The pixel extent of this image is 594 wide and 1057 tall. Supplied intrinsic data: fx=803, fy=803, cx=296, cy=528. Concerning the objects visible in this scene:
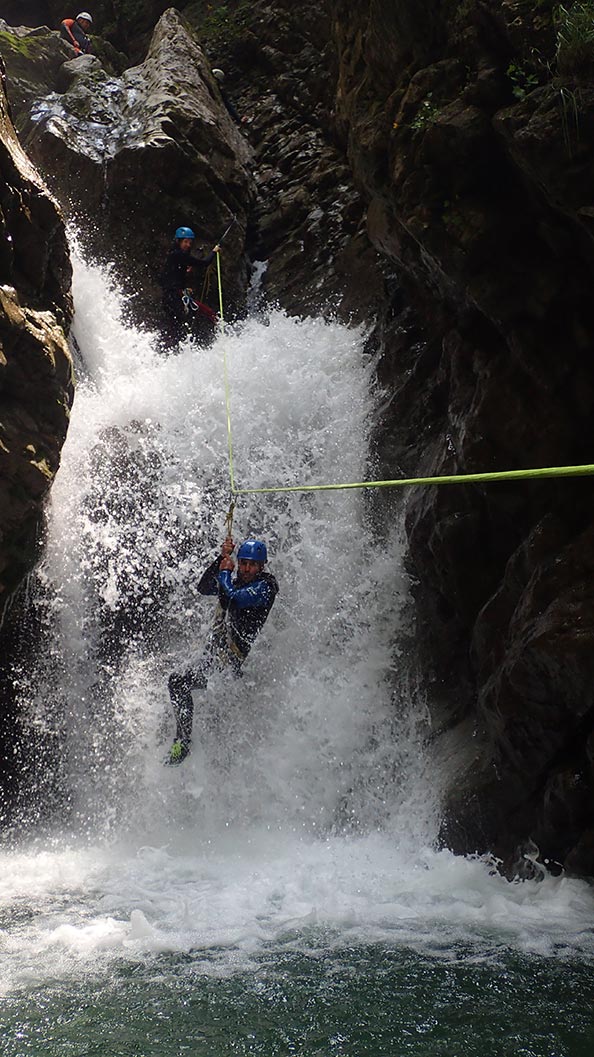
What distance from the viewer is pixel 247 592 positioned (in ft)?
22.2

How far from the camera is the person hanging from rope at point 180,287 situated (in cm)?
1157

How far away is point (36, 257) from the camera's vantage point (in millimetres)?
7473

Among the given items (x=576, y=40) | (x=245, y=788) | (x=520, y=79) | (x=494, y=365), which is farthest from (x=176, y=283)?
(x=576, y=40)

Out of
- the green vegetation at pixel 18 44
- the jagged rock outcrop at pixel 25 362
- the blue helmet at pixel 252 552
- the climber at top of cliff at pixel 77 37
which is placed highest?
the climber at top of cliff at pixel 77 37

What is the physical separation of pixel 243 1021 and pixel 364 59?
7240 mm

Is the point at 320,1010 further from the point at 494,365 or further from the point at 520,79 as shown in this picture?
the point at 520,79

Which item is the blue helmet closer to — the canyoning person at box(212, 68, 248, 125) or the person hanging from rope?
the person hanging from rope

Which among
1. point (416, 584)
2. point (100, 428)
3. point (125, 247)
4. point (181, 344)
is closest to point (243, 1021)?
point (416, 584)

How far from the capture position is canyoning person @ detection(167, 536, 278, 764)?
6816mm

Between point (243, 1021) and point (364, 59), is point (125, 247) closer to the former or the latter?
point (364, 59)

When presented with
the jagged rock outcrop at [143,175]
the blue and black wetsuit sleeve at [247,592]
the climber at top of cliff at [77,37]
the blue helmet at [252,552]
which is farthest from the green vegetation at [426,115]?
the climber at top of cliff at [77,37]

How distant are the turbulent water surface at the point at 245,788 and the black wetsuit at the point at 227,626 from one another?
47cm

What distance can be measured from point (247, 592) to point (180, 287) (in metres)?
6.43

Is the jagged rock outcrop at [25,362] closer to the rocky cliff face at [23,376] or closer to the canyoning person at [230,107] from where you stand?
the rocky cliff face at [23,376]
